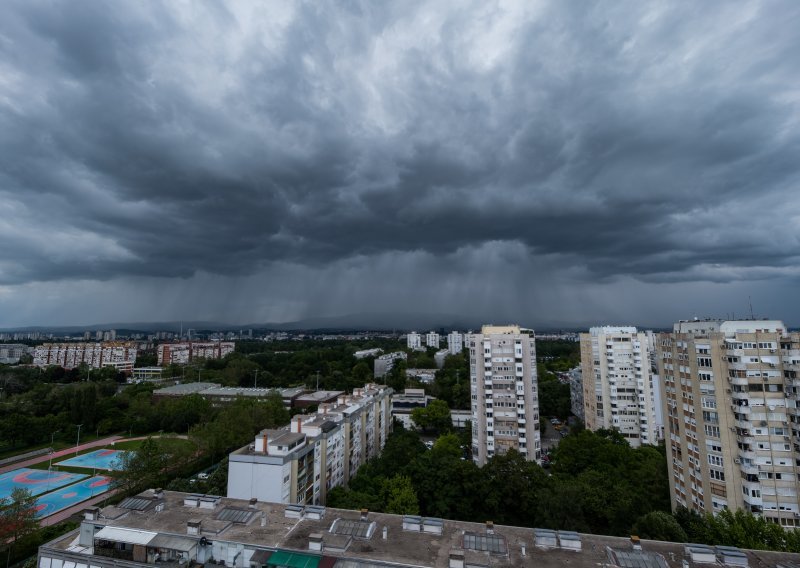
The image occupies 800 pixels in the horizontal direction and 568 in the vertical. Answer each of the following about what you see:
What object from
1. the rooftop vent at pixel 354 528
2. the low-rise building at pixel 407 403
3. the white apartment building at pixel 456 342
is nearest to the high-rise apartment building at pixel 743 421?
the rooftop vent at pixel 354 528

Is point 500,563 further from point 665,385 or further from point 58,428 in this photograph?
point 58,428

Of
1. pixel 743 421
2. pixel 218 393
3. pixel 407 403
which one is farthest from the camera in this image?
pixel 218 393

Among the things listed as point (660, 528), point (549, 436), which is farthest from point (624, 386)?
point (660, 528)

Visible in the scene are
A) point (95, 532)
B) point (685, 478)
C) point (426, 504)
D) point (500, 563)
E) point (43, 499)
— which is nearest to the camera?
point (500, 563)

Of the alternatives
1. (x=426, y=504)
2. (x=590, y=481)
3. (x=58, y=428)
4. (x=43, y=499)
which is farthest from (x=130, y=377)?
(x=590, y=481)

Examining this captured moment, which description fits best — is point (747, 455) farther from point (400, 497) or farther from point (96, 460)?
point (96, 460)

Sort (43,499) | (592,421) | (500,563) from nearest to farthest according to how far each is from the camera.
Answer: (500,563) < (43,499) < (592,421)

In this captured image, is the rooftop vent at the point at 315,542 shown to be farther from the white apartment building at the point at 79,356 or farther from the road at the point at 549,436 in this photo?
the white apartment building at the point at 79,356
